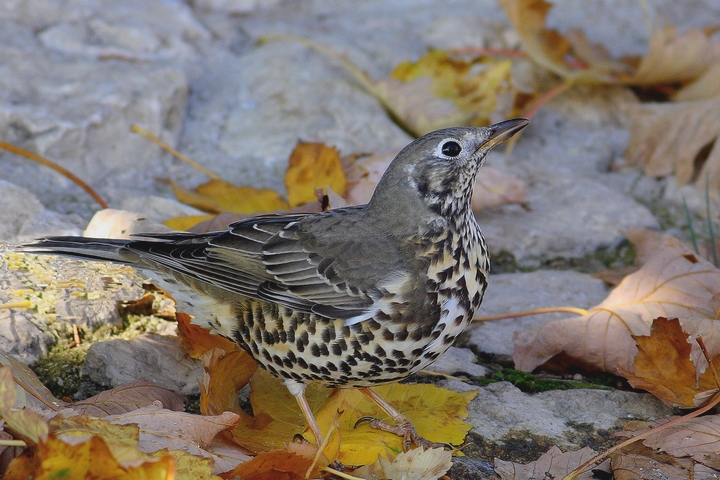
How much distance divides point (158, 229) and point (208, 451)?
1.50m

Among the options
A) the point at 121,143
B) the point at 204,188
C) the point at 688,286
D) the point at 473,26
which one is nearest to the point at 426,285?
the point at 688,286

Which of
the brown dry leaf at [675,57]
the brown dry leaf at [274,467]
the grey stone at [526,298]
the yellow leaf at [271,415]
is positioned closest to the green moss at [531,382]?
the grey stone at [526,298]

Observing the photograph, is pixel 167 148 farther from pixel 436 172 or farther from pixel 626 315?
pixel 626 315

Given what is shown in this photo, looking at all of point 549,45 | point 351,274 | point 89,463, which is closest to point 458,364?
point 351,274

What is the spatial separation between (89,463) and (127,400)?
797mm

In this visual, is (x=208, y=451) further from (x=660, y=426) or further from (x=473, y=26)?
(x=473, y=26)

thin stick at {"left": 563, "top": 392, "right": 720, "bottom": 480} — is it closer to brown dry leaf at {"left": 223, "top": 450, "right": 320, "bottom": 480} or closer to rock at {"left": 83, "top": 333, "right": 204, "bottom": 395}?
brown dry leaf at {"left": 223, "top": 450, "right": 320, "bottom": 480}

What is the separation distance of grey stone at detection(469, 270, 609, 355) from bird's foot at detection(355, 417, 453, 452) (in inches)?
27.7

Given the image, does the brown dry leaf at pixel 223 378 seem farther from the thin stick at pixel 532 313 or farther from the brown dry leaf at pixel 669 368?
the brown dry leaf at pixel 669 368

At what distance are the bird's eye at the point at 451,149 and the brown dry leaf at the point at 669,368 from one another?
103 centimetres

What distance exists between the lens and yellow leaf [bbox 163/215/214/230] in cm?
425

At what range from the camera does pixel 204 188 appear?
15.1 ft

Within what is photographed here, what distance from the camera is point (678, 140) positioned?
525 centimetres

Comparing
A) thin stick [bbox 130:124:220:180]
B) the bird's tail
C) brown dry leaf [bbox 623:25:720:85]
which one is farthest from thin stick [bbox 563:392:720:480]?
brown dry leaf [bbox 623:25:720:85]
